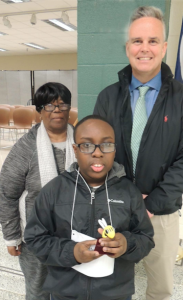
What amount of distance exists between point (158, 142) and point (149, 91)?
27 centimetres

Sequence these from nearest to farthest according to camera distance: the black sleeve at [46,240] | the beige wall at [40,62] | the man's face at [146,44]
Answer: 1. the black sleeve at [46,240]
2. the man's face at [146,44]
3. the beige wall at [40,62]

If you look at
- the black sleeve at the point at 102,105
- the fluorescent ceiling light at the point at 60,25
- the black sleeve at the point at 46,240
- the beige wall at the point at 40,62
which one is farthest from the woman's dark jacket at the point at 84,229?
the beige wall at the point at 40,62

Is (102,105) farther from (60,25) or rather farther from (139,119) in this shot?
(60,25)

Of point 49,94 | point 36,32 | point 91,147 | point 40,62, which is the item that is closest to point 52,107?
point 49,94

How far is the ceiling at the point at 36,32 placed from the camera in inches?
215

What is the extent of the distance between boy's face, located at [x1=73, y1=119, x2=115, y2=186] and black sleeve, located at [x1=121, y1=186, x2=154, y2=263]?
0.19 meters

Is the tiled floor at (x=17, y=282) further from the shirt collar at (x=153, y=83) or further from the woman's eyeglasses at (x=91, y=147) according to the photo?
the shirt collar at (x=153, y=83)

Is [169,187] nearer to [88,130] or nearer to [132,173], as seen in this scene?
[132,173]

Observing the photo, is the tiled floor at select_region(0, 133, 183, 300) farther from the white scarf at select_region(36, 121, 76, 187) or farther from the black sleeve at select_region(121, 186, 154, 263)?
the white scarf at select_region(36, 121, 76, 187)

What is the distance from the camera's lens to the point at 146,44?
3.65 feet

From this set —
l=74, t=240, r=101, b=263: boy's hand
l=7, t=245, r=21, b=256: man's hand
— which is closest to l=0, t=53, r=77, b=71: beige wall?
l=7, t=245, r=21, b=256: man's hand

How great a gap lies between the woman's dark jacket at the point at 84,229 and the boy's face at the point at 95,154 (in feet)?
0.21

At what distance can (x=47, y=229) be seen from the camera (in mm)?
1069

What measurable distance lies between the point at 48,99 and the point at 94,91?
0.77 meters
